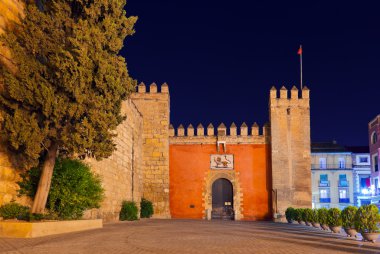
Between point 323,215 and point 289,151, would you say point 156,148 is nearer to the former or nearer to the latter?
point 289,151

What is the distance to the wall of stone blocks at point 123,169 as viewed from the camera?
51.5ft

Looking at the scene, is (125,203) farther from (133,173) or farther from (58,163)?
(58,163)

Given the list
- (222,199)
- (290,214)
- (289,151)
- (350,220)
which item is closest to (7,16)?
(350,220)

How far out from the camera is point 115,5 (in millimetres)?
10016

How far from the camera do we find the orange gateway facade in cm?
2430

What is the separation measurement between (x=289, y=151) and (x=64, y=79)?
17.5m

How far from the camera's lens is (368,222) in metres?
10.1

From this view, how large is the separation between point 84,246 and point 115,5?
5324mm

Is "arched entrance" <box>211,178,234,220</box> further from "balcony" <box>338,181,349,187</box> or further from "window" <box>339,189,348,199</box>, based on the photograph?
"balcony" <box>338,181,349,187</box>

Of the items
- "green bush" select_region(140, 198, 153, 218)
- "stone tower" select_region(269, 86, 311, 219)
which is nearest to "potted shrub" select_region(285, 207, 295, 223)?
"stone tower" select_region(269, 86, 311, 219)

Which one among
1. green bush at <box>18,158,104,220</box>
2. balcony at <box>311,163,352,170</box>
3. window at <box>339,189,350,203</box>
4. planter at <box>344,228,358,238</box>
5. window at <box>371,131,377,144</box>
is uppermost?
window at <box>371,131,377,144</box>

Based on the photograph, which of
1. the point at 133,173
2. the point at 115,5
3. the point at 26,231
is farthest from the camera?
the point at 133,173

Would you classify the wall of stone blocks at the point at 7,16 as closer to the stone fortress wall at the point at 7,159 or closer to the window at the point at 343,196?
the stone fortress wall at the point at 7,159

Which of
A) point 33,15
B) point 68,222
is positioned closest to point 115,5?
point 33,15
